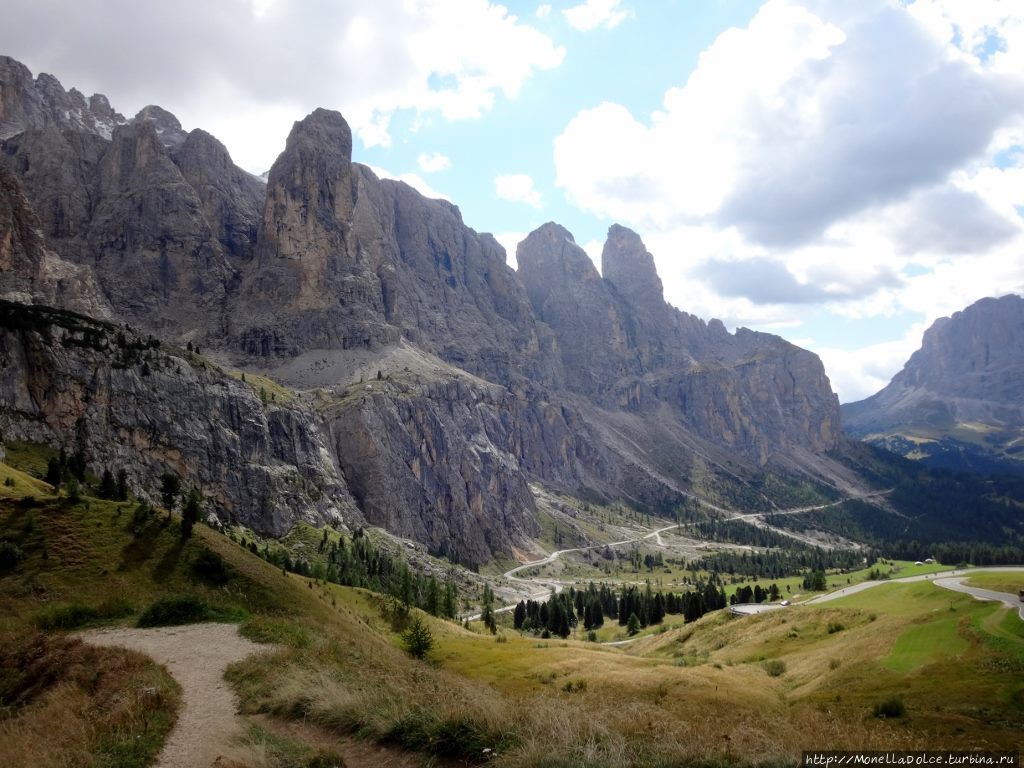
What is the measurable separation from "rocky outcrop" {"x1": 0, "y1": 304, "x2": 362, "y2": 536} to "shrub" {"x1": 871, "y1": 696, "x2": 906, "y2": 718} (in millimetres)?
149620

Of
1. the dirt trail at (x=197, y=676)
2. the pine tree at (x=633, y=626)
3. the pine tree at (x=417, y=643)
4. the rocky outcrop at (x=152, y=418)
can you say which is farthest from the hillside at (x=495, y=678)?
the rocky outcrop at (x=152, y=418)

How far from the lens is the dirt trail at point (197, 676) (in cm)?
1686

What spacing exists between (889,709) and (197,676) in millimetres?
28661

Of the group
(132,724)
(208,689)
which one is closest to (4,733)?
(132,724)

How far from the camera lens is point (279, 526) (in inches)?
6491

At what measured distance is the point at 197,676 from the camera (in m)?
24.5

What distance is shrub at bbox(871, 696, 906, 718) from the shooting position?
2539cm

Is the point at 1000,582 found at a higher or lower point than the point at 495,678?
higher

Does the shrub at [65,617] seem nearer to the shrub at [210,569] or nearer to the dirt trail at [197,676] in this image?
the dirt trail at [197,676]

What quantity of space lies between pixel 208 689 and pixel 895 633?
1557 inches

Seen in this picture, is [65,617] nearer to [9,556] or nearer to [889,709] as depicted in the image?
[9,556]

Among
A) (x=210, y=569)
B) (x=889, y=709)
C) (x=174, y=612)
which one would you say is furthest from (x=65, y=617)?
(x=889, y=709)

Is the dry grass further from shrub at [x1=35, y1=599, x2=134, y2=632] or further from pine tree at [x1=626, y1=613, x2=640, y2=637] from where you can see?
pine tree at [x1=626, y1=613, x2=640, y2=637]

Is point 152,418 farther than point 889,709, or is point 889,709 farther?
point 152,418
